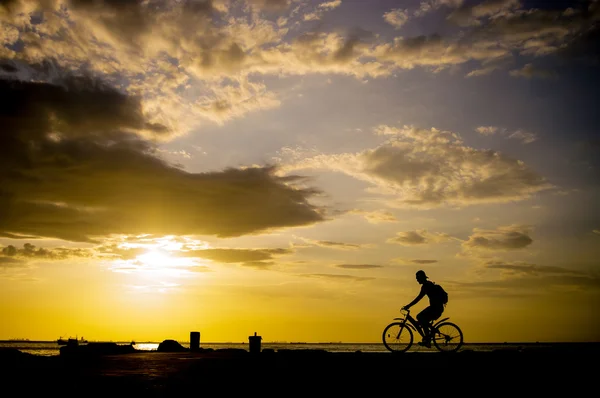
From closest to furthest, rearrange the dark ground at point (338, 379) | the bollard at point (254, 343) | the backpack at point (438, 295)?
1. the dark ground at point (338, 379)
2. the backpack at point (438, 295)
3. the bollard at point (254, 343)

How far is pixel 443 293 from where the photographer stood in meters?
15.2

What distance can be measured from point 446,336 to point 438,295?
1641 millimetres

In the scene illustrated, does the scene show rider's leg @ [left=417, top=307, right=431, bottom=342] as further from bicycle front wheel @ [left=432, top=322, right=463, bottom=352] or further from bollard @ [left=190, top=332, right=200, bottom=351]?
bollard @ [left=190, top=332, right=200, bottom=351]

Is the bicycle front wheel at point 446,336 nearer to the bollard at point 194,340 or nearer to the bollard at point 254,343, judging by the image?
the bollard at point 254,343

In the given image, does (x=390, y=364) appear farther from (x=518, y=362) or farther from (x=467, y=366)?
(x=518, y=362)

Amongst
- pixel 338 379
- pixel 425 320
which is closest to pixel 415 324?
pixel 425 320

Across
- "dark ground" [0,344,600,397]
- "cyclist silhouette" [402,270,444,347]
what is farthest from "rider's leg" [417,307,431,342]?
"dark ground" [0,344,600,397]

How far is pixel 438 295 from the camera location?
15.2 m

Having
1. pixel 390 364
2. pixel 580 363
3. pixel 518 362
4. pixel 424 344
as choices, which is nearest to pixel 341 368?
pixel 390 364

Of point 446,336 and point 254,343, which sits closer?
point 446,336

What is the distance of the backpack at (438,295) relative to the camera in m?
15.2

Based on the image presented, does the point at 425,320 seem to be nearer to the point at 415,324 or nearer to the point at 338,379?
the point at 415,324

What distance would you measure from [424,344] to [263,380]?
28.0 ft

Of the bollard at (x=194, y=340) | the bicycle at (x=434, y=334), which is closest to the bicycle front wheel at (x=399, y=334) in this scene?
the bicycle at (x=434, y=334)
